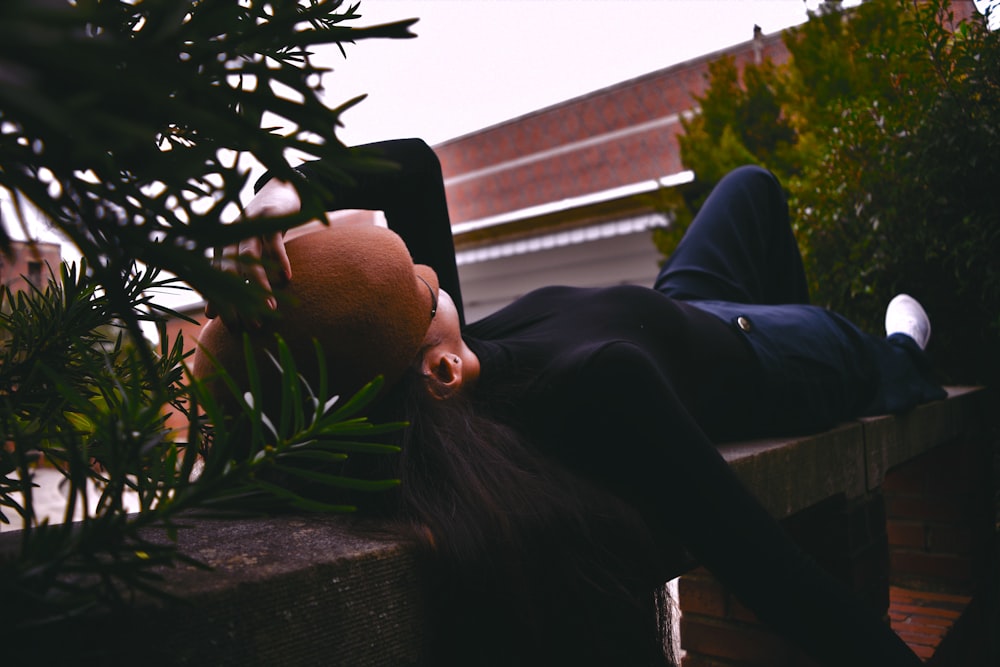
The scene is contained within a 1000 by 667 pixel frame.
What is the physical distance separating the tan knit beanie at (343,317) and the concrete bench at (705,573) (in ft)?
0.72

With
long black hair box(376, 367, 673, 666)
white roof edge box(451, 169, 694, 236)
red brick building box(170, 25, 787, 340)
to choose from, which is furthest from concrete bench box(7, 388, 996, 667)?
red brick building box(170, 25, 787, 340)

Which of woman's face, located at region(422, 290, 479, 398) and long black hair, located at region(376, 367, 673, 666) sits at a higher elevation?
woman's face, located at region(422, 290, 479, 398)

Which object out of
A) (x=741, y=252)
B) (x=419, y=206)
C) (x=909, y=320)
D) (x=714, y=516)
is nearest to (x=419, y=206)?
(x=419, y=206)

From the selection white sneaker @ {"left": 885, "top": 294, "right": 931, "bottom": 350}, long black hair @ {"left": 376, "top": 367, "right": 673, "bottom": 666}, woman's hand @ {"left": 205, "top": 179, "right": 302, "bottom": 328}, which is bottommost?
white sneaker @ {"left": 885, "top": 294, "right": 931, "bottom": 350}

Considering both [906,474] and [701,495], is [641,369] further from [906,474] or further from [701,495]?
[906,474]

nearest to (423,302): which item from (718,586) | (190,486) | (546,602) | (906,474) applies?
(546,602)

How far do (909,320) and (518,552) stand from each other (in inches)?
90.3

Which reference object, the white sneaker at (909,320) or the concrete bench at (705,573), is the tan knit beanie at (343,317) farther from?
the white sneaker at (909,320)

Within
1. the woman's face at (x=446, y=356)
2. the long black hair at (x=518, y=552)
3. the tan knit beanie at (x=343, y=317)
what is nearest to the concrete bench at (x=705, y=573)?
the long black hair at (x=518, y=552)

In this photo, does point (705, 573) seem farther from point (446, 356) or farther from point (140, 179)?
point (140, 179)

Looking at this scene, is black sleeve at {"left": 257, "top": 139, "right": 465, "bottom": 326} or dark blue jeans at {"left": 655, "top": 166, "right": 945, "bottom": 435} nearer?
black sleeve at {"left": 257, "top": 139, "right": 465, "bottom": 326}

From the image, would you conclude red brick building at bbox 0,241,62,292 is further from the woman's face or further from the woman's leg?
the woman's leg

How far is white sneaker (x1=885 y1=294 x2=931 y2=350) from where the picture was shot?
2.54 m

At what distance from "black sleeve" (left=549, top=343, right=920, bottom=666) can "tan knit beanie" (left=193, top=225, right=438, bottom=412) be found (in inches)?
13.3
